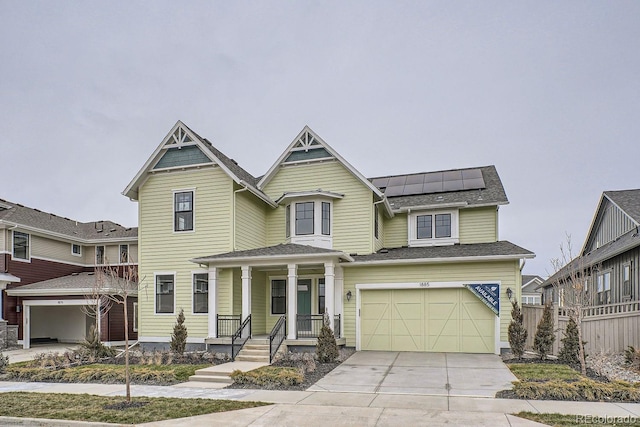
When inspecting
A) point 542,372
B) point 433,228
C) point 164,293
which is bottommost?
point 542,372

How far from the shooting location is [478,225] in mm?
19891

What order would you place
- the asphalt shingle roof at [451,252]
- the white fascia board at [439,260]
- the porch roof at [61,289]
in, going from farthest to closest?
the porch roof at [61,289] → the asphalt shingle roof at [451,252] → the white fascia board at [439,260]

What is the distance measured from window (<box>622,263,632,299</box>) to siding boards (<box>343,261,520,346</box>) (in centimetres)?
731

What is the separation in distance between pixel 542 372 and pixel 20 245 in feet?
74.7

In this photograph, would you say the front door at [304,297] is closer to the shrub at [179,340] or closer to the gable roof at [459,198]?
the shrub at [179,340]

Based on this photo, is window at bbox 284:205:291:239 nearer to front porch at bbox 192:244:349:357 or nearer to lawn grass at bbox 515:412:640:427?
front porch at bbox 192:244:349:357

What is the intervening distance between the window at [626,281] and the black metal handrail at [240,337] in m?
15.5

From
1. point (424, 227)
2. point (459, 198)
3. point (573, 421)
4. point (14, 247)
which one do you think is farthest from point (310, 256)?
point (14, 247)

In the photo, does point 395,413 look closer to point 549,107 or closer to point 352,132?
point 549,107

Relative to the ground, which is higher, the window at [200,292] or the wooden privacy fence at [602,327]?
the window at [200,292]

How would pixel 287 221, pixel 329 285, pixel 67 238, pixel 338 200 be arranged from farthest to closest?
pixel 67 238 → pixel 287 221 → pixel 338 200 → pixel 329 285

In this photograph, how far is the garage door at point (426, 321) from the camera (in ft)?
54.4

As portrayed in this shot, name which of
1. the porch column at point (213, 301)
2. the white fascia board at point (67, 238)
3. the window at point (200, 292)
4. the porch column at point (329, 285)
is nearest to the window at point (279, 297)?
the window at point (200, 292)

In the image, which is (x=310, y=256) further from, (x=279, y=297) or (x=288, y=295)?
(x=279, y=297)
